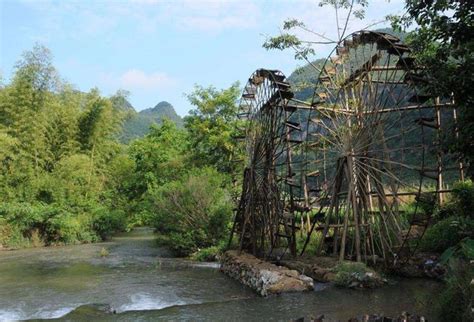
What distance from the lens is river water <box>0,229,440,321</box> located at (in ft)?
26.5

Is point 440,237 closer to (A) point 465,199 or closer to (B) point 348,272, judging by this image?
(A) point 465,199

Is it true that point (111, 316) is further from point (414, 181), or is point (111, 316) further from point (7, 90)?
point (7, 90)

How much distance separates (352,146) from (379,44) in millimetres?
2409

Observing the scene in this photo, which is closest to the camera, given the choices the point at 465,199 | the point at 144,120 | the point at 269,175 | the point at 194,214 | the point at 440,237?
the point at 440,237

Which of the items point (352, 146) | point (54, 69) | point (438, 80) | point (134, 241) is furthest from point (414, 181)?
point (54, 69)

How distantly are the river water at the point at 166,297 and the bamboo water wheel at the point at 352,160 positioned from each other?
5.44 ft

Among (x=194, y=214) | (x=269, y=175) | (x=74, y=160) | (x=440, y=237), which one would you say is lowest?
(x=440, y=237)


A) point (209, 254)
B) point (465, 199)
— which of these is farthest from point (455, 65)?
point (209, 254)

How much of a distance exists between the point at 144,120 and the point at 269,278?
3604 inches

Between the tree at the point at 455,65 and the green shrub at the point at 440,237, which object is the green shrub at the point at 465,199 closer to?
the green shrub at the point at 440,237

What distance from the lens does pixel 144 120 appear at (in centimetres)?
9856

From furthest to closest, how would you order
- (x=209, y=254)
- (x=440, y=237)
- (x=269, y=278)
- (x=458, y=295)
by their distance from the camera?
(x=209, y=254), (x=440, y=237), (x=269, y=278), (x=458, y=295)

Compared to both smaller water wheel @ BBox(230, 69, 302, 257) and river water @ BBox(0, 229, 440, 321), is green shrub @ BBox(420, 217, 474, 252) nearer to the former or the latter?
river water @ BBox(0, 229, 440, 321)

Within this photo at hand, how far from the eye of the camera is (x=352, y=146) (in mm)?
11508
